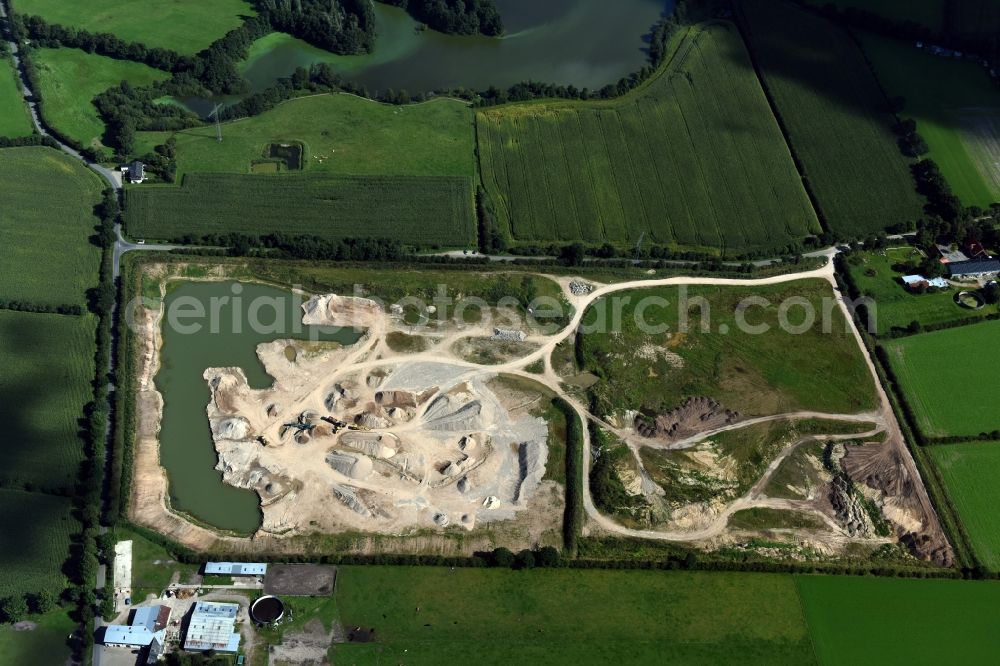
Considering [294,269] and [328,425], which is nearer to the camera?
[328,425]

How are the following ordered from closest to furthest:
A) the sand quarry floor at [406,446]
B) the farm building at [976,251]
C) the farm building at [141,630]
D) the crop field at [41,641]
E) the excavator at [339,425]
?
the farm building at [141,630]
the crop field at [41,641]
the sand quarry floor at [406,446]
the excavator at [339,425]
the farm building at [976,251]

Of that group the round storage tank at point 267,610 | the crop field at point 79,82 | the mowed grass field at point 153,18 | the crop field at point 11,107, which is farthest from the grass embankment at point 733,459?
the mowed grass field at point 153,18

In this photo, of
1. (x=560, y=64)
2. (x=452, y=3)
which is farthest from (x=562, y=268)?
(x=452, y=3)

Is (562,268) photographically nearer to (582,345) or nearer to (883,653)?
(582,345)

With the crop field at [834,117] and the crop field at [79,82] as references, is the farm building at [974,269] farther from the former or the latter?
the crop field at [79,82]

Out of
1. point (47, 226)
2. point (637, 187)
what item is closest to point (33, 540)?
point (47, 226)

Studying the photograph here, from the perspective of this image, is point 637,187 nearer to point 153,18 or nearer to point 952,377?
point 952,377
